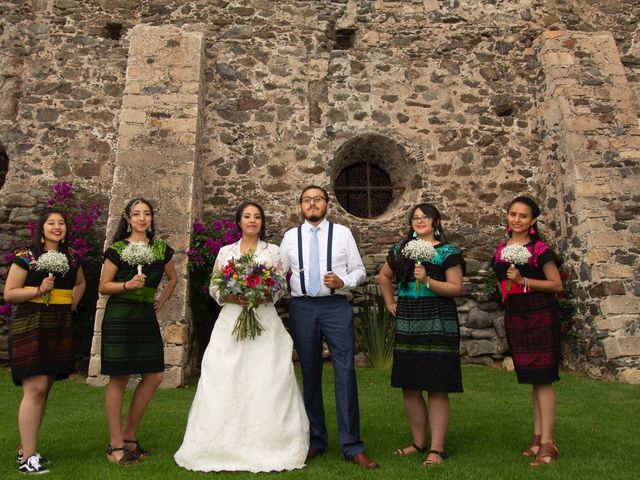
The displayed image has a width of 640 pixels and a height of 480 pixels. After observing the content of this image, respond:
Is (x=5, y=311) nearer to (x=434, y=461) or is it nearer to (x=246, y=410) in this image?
(x=246, y=410)

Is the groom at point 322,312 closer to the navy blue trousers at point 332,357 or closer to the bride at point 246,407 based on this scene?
the navy blue trousers at point 332,357

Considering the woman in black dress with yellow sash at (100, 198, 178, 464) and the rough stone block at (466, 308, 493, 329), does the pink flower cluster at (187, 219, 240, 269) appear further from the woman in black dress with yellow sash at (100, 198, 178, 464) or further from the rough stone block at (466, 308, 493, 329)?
the rough stone block at (466, 308, 493, 329)

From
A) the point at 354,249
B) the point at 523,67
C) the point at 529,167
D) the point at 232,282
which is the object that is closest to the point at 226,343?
the point at 232,282

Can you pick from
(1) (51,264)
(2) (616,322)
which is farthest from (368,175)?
(1) (51,264)

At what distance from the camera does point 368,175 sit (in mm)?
9352

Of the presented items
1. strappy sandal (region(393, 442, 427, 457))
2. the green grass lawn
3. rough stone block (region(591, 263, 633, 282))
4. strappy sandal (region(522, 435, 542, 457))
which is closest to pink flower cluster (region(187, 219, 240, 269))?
the green grass lawn

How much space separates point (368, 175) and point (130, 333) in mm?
5757

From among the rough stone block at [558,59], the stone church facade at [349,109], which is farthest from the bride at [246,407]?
the rough stone block at [558,59]

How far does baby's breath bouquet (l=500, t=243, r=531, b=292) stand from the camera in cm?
419

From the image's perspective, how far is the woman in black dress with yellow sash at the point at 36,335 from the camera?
399 cm

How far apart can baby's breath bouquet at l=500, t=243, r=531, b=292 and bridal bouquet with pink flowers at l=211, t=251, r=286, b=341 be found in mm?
1595

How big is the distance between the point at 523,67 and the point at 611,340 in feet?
14.8

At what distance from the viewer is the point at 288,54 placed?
367 inches

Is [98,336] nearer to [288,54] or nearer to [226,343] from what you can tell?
[226,343]
